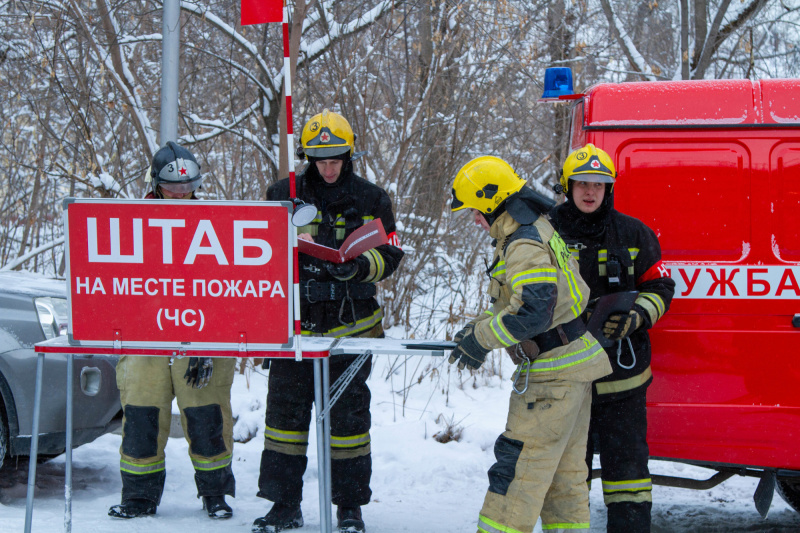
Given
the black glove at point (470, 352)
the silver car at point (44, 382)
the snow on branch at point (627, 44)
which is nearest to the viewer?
the black glove at point (470, 352)

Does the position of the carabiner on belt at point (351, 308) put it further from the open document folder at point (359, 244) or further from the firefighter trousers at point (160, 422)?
the firefighter trousers at point (160, 422)

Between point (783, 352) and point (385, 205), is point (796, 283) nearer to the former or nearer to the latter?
point (783, 352)

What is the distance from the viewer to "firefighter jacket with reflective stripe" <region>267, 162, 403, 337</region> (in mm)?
3729

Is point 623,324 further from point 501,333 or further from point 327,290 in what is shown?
Result: point 327,290

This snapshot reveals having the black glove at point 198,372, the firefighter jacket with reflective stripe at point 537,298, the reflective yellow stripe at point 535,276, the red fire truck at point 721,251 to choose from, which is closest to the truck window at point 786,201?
the red fire truck at point 721,251

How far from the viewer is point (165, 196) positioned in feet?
12.7

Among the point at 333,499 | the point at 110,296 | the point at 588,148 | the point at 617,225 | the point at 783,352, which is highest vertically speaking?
the point at 588,148

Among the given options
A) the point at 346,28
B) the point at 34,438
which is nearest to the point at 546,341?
the point at 34,438

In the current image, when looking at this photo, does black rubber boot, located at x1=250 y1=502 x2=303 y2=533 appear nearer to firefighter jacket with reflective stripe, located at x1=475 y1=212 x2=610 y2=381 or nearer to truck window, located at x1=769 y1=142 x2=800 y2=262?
firefighter jacket with reflective stripe, located at x1=475 y1=212 x2=610 y2=381

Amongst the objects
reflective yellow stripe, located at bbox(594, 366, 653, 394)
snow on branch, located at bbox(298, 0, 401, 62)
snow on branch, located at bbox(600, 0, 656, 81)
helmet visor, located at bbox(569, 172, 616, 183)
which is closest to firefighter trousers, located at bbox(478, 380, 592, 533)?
reflective yellow stripe, located at bbox(594, 366, 653, 394)

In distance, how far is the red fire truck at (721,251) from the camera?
339cm

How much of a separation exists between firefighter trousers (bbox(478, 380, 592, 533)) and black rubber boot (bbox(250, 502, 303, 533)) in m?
1.12

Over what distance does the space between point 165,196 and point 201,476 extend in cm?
147

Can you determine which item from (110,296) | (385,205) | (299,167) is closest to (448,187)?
(299,167)
